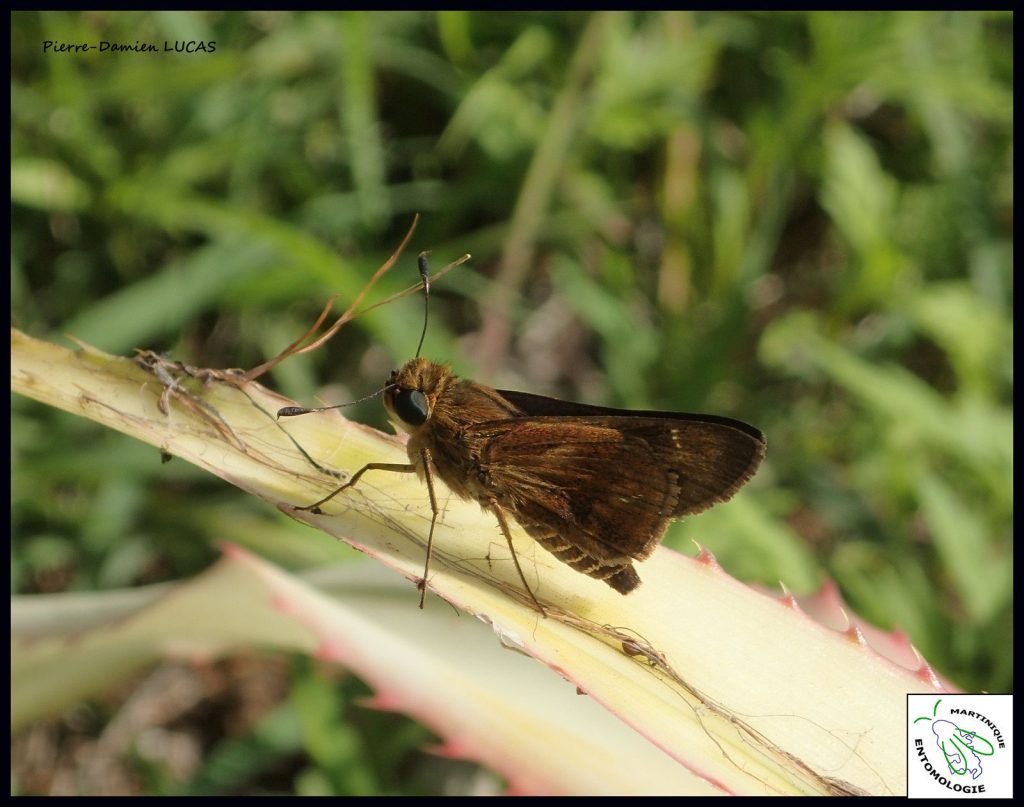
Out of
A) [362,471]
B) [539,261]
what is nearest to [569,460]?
[362,471]

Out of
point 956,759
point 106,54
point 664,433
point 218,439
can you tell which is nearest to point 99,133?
point 106,54

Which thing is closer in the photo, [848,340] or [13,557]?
[13,557]

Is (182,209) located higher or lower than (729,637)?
higher

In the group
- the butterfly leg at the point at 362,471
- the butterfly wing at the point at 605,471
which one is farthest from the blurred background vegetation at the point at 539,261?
the butterfly leg at the point at 362,471

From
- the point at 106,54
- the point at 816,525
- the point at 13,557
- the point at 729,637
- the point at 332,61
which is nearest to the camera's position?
the point at 729,637

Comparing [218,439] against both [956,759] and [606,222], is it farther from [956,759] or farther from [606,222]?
[606,222]

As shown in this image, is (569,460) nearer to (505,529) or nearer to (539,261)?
(505,529)
